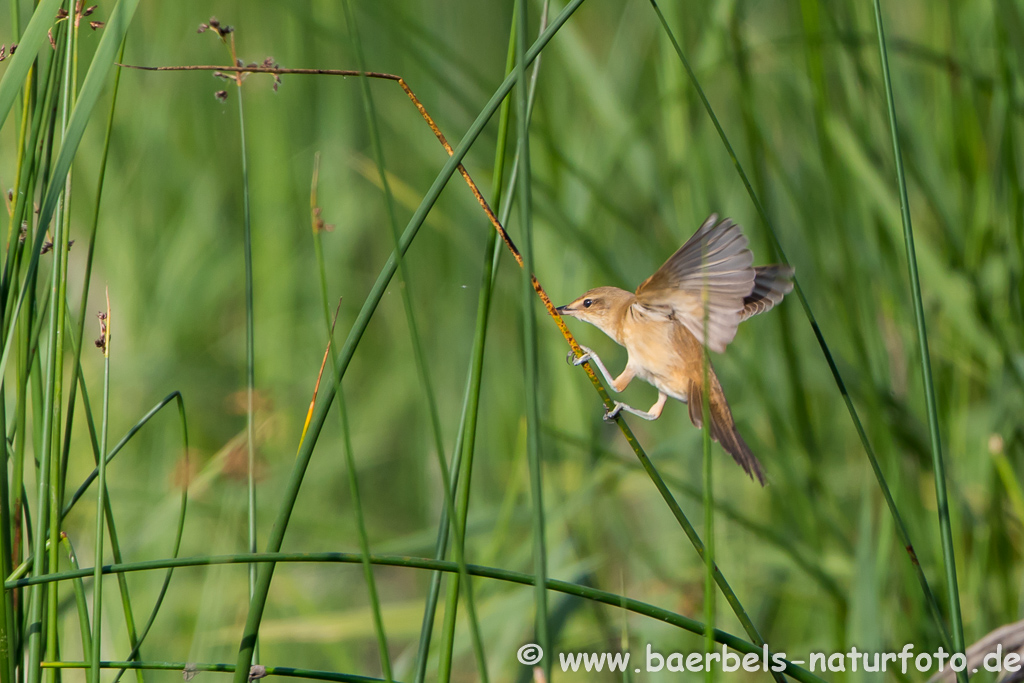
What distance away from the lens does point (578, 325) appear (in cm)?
267

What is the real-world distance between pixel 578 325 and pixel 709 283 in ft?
5.39

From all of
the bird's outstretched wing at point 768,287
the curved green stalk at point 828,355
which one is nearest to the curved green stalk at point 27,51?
the curved green stalk at point 828,355

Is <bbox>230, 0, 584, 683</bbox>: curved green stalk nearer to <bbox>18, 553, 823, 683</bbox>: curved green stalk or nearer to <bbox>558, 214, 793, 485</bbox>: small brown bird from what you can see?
<bbox>18, 553, 823, 683</bbox>: curved green stalk

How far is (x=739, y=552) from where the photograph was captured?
2236mm

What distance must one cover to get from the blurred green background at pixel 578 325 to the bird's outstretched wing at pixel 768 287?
619mm

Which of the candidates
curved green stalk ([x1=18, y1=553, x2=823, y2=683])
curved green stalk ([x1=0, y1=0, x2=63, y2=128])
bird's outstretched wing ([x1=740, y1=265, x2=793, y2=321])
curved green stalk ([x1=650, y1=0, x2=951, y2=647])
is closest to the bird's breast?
bird's outstretched wing ([x1=740, y1=265, x2=793, y2=321])

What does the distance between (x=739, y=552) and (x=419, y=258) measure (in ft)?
6.29

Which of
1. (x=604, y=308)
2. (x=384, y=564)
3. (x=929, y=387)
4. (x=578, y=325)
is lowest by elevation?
(x=384, y=564)

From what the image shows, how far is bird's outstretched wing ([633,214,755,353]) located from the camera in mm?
920

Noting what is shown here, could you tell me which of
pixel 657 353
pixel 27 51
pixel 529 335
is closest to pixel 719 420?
pixel 657 353

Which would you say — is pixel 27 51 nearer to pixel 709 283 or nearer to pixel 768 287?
pixel 709 283

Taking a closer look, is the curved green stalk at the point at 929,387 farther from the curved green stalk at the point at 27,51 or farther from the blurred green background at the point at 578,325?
the curved green stalk at the point at 27,51

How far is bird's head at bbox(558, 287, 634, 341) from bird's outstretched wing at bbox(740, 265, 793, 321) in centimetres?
22

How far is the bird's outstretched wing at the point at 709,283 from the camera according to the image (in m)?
0.92
